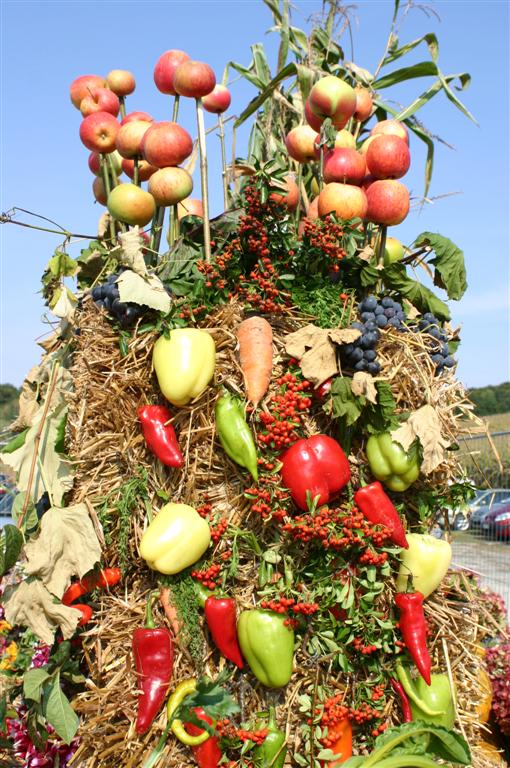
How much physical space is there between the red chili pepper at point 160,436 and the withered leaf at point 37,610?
0.60 meters

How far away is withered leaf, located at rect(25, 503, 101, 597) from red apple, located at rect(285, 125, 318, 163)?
1686 mm

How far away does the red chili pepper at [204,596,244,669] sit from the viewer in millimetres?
2359

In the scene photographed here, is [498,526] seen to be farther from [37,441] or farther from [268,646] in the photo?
[37,441]

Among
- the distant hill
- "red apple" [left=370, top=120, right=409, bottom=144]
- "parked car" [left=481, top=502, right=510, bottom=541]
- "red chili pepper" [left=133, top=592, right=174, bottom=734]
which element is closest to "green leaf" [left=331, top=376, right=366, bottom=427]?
"red chili pepper" [left=133, top=592, right=174, bottom=734]

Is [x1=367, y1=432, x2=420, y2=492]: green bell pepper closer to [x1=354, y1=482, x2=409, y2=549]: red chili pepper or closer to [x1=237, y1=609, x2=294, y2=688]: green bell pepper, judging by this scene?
[x1=354, y1=482, x2=409, y2=549]: red chili pepper

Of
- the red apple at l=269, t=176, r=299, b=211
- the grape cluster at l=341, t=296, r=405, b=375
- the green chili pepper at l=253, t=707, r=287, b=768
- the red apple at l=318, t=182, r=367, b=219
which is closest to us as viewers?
the green chili pepper at l=253, t=707, r=287, b=768

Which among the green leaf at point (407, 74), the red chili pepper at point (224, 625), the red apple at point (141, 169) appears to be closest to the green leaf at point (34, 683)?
the red chili pepper at point (224, 625)

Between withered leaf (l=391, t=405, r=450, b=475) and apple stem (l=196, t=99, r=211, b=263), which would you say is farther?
apple stem (l=196, t=99, r=211, b=263)

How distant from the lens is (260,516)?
2.44m

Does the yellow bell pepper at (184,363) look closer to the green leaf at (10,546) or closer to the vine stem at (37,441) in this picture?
the vine stem at (37,441)

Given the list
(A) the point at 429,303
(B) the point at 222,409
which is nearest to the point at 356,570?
(B) the point at 222,409

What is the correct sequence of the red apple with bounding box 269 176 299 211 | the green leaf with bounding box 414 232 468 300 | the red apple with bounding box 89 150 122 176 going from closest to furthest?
the green leaf with bounding box 414 232 468 300
the red apple with bounding box 269 176 299 211
the red apple with bounding box 89 150 122 176

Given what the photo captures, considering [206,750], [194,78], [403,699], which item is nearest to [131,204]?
[194,78]

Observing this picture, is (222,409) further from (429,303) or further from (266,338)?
(429,303)
